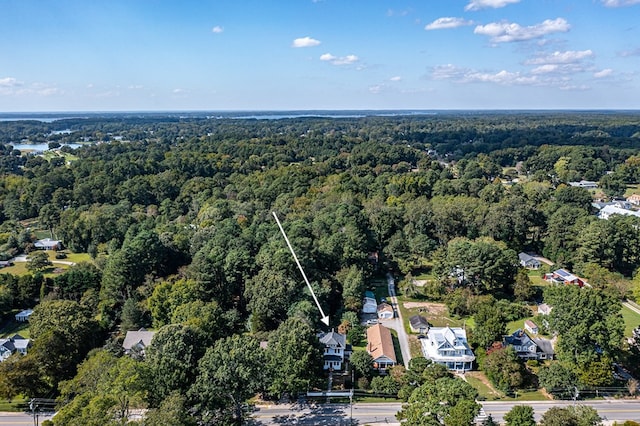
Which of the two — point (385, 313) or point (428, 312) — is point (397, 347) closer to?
point (385, 313)

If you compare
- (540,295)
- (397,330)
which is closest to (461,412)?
(397,330)

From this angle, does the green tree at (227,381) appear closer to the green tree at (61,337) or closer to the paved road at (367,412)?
the paved road at (367,412)

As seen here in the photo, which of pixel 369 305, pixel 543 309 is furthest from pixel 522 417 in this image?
pixel 543 309

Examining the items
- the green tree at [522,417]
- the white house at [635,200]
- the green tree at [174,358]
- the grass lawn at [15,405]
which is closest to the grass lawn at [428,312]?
the green tree at [522,417]

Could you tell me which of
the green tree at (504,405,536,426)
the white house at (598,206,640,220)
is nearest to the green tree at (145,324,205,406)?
the green tree at (504,405,536,426)

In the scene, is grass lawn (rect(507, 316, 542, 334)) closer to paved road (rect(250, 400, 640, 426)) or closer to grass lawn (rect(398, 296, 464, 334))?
grass lawn (rect(398, 296, 464, 334))

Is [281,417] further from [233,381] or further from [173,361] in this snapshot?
[173,361]

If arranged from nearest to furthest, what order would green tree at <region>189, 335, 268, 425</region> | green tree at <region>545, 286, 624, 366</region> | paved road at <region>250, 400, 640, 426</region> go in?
green tree at <region>189, 335, 268, 425</region>
paved road at <region>250, 400, 640, 426</region>
green tree at <region>545, 286, 624, 366</region>
